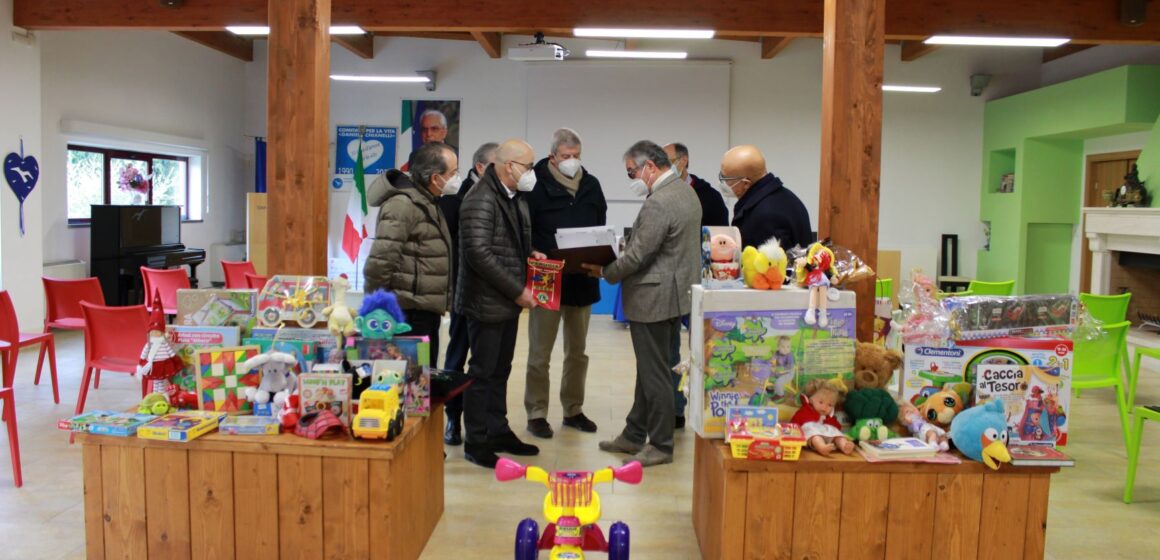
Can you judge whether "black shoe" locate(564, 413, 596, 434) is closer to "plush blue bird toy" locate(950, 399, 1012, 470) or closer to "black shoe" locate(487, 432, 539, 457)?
"black shoe" locate(487, 432, 539, 457)

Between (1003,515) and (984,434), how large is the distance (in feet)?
0.93

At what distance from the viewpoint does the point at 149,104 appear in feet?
33.8

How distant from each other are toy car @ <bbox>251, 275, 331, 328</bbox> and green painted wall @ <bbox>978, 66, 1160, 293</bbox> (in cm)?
901

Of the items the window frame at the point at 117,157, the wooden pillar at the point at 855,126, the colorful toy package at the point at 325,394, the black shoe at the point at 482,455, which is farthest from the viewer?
the window frame at the point at 117,157

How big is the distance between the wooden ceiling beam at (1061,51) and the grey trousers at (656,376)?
872cm

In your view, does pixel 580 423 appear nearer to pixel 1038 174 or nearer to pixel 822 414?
pixel 822 414

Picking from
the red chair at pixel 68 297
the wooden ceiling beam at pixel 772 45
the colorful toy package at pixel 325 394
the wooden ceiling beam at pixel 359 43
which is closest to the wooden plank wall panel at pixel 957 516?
the colorful toy package at pixel 325 394

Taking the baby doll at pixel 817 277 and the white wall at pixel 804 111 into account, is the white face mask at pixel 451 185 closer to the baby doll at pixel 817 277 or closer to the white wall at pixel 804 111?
the baby doll at pixel 817 277

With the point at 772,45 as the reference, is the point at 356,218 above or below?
below

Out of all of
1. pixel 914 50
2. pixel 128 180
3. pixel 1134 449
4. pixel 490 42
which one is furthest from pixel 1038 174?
pixel 128 180

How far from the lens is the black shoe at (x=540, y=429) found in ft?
15.9

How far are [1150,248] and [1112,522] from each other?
570 centimetres

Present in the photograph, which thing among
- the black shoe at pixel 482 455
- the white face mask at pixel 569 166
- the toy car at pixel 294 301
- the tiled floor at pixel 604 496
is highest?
the white face mask at pixel 569 166

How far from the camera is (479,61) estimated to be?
459 inches
